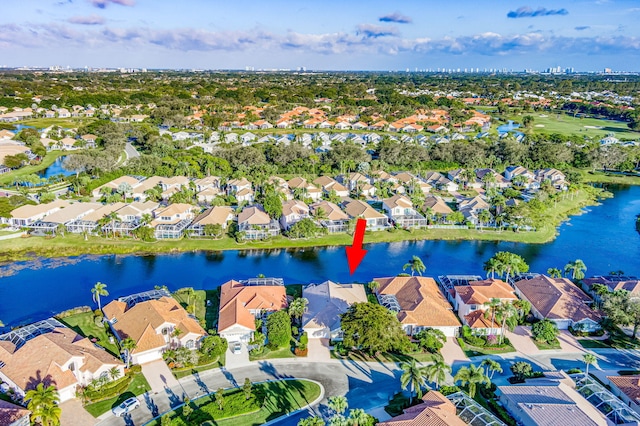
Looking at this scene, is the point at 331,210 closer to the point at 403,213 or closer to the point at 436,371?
the point at 403,213

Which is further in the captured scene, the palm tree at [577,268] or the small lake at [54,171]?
the small lake at [54,171]

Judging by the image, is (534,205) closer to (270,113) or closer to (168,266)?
(168,266)

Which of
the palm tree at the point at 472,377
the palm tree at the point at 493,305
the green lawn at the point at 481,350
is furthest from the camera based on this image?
the palm tree at the point at 493,305

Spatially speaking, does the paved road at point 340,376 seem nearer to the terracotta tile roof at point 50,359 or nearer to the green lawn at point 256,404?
the green lawn at point 256,404

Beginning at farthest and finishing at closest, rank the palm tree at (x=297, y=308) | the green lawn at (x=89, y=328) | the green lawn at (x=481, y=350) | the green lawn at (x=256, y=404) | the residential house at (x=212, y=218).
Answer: the residential house at (x=212, y=218) < the palm tree at (x=297, y=308) < the green lawn at (x=481, y=350) < the green lawn at (x=89, y=328) < the green lawn at (x=256, y=404)

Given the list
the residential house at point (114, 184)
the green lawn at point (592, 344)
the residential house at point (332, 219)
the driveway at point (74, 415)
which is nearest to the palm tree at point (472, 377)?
the green lawn at point (592, 344)

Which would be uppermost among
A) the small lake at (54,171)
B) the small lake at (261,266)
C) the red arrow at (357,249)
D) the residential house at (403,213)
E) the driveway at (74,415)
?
the small lake at (54,171)

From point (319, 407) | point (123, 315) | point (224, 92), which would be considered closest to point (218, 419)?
point (319, 407)

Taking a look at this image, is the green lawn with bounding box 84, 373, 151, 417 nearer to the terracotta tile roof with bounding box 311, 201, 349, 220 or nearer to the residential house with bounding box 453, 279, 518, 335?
the residential house with bounding box 453, 279, 518, 335
